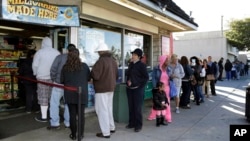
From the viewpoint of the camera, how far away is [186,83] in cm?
979

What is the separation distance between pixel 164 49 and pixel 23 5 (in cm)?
813

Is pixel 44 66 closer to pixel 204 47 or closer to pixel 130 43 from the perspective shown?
pixel 130 43

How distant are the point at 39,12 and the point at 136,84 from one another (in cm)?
244

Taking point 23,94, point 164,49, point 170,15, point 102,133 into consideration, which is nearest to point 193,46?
point 164,49

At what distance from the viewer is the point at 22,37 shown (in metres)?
9.87

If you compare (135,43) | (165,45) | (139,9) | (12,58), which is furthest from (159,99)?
(165,45)

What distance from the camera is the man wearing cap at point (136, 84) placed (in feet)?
21.5

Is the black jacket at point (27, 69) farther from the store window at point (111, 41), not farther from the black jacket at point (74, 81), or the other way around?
the black jacket at point (74, 81)

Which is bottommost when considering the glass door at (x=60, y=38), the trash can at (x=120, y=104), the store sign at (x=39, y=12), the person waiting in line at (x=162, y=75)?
the trash can at (x=120, y=104)

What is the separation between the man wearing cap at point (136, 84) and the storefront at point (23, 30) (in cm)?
152

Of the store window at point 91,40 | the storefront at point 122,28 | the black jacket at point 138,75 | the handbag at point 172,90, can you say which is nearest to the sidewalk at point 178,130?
the handbag at point 172,90

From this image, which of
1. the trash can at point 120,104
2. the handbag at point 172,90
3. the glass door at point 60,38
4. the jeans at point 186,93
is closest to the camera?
the trash can at point 120,104

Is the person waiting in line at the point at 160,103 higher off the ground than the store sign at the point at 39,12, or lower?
lower

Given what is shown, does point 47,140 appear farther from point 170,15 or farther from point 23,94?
point 170,15
